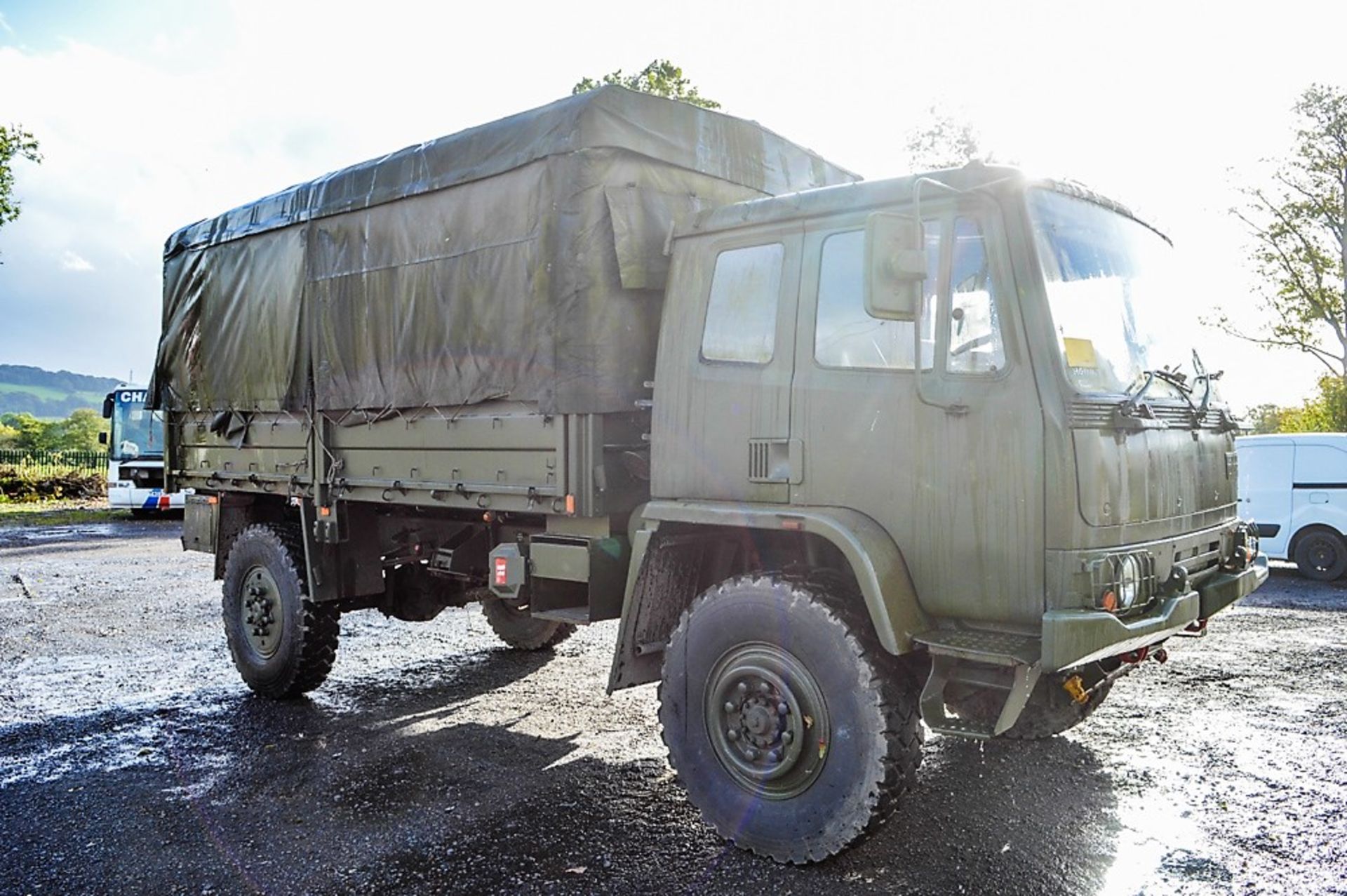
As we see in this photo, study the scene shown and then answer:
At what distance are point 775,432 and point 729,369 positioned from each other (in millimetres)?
394

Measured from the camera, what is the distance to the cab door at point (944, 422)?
405 centimetres

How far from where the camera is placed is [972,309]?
165 inches

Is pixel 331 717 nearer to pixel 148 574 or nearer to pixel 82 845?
pixel 82 845

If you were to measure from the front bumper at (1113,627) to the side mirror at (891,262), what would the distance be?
129cm

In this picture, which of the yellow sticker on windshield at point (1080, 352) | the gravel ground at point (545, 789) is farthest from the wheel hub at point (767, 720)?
the yellow sticker on windshield at point (1080, 352)

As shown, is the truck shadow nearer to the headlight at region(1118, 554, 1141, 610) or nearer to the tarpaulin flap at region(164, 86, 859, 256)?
the headlight at region(1118, 554, 1141, 610)

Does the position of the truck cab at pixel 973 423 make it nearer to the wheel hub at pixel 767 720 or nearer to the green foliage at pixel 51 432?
the wheel hub at pixel 767 720

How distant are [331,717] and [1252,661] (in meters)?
6.73

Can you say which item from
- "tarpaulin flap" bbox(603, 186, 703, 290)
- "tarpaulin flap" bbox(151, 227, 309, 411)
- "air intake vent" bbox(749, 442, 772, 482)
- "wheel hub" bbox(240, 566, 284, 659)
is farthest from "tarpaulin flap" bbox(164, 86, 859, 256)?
"wheel hub" bbox(240, 566, 284, 659)

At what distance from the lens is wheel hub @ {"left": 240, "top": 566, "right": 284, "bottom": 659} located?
7352 millimetres

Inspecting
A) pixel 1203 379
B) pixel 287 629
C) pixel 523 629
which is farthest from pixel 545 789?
pixel 1203 379

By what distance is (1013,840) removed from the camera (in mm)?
4621

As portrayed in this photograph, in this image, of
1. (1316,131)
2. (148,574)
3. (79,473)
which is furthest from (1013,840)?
(79,473)

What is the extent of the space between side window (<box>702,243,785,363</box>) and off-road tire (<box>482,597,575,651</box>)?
3938mm
